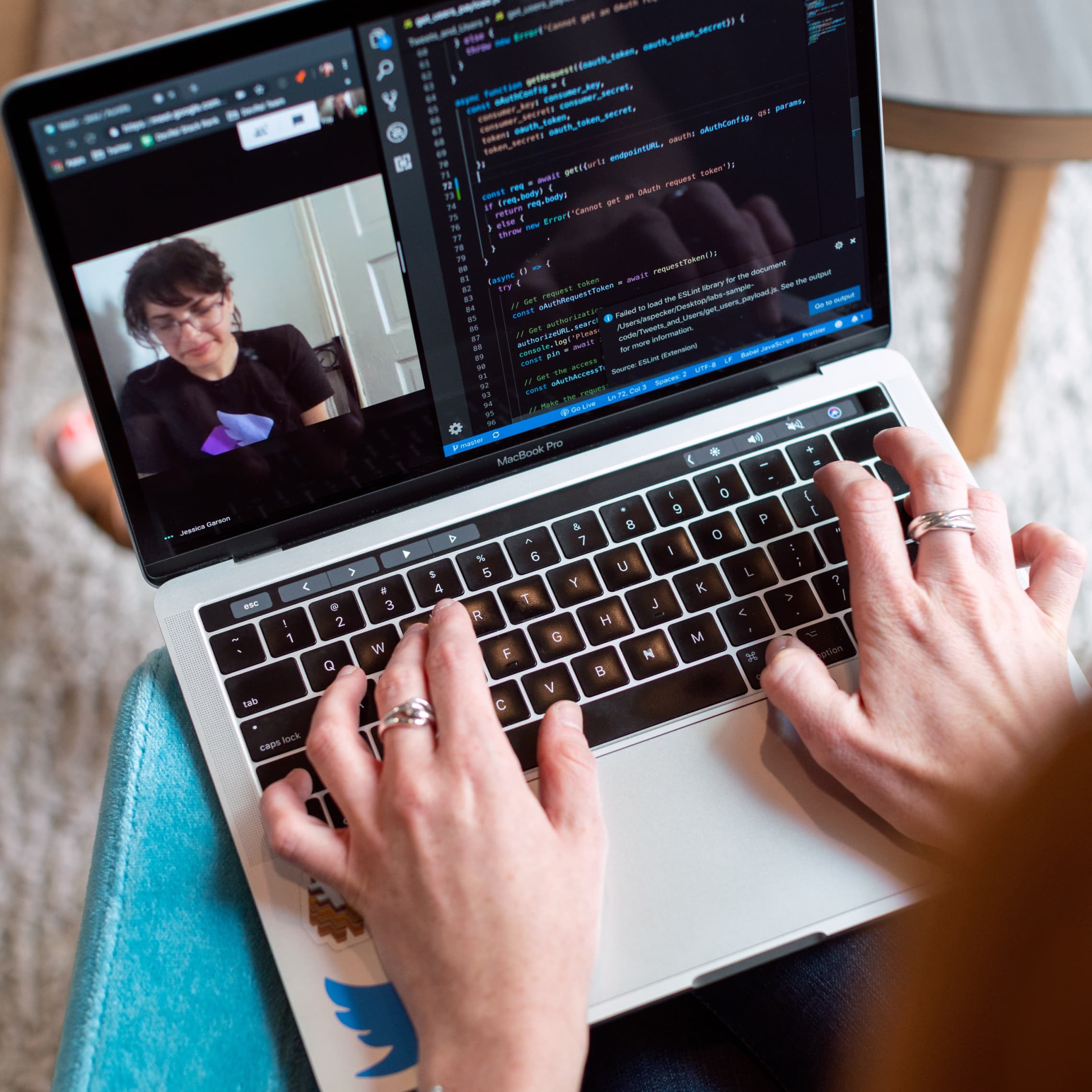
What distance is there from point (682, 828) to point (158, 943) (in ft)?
1.09

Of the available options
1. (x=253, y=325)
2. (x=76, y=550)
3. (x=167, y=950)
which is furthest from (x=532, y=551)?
(x=76, y=550)

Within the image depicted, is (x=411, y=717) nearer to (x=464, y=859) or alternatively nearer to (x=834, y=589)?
(x=464, y=859)

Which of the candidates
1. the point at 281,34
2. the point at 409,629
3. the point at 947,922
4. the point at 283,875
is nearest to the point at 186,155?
the point at 281,34

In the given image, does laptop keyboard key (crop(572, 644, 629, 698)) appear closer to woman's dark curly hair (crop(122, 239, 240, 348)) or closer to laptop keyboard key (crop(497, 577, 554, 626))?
laptop keyboard key (crop(497, 577, 554, 626))

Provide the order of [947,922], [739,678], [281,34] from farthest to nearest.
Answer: [739,678], [281,34], [947,922]

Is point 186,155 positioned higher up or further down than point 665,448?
higher up

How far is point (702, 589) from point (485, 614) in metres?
0.15

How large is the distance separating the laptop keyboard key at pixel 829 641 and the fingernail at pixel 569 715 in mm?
161

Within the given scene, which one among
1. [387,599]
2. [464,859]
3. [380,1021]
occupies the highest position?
[387,599]

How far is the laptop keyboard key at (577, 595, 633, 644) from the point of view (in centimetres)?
65

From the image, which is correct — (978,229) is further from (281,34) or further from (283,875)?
(283,875)

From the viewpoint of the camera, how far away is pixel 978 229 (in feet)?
3.33

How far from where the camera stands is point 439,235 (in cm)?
60

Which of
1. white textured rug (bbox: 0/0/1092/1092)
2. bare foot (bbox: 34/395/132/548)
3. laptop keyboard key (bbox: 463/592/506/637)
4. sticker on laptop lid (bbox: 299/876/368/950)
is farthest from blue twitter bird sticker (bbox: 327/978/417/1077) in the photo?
white textured rug (bbox: 0/0/1092/1092)
